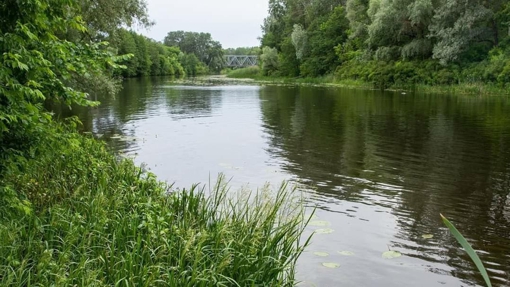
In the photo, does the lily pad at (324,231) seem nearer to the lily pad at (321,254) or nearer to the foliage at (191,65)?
the lily pad at (321,254)

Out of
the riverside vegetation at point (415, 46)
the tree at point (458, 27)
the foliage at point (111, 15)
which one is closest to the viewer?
the foliage at point (111, 15)

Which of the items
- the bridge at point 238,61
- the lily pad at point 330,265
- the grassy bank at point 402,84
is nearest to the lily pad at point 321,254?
the lily pad at point 330,265

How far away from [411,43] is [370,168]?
36024mm

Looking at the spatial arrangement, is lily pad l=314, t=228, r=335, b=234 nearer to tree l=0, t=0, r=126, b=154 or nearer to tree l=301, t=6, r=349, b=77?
tree l=0, t=0, r=126, b=154

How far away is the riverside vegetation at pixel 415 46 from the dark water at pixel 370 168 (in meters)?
13.9

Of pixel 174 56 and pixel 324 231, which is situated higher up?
pixel 174 56

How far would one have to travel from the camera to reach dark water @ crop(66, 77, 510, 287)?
6605 mm

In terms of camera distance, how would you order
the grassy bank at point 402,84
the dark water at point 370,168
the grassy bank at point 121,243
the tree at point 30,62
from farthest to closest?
1. the grassy bank at point 402,84
2. the dark water at point 370,168
3. the tree at point 30,62
4. the grassy bank at point 121,243

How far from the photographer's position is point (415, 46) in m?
44.0

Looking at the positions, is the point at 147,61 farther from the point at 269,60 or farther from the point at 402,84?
the point at 402,84

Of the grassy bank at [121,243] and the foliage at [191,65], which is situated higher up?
the foliage at [191,65]

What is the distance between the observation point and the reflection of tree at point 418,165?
7.76m

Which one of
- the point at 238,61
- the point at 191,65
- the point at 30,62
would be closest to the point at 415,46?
the point at 30,62

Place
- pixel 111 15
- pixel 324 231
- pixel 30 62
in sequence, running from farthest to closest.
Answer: pixel 111 15 → pixel 324 231 → pixel 30 62
